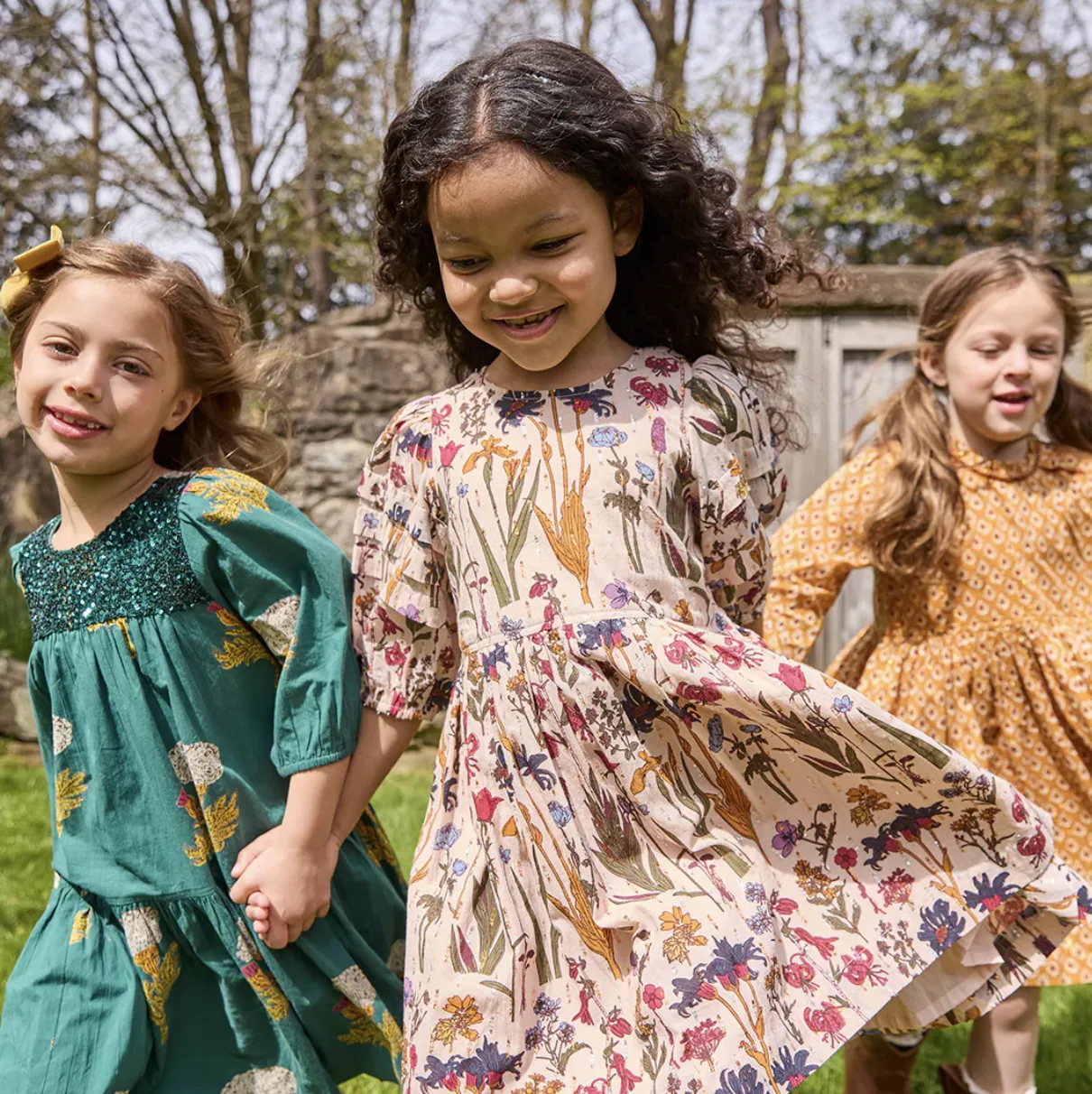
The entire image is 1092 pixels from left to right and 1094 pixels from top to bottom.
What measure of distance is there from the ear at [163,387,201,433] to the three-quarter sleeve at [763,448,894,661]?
1.18 meters

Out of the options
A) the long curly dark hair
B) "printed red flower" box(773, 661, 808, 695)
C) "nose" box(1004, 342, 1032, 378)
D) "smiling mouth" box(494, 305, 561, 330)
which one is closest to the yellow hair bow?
the long curly dark hair

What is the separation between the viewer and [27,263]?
1.91 meters

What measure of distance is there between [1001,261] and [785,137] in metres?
10.6

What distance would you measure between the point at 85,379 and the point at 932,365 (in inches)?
70.5

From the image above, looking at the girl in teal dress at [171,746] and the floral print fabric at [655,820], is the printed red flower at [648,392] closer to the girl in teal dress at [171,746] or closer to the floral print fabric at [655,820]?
the floral print fabric at [655,820]

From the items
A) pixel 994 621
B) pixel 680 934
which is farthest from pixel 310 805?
pixel 994 621

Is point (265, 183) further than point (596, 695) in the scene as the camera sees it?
Yes

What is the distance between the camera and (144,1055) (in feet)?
5.68

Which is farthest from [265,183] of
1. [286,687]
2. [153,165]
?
[286,687]

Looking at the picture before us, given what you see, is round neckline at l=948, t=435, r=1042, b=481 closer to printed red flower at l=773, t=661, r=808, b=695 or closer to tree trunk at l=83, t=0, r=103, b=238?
printed red flower at l=773, t=661, r=808, b=695

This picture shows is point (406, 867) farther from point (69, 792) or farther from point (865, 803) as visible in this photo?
point (865, 803)

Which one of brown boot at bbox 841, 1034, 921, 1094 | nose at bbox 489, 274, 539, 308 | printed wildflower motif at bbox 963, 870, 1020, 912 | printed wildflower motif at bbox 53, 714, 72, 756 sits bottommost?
brown boot at bbox 841, 1034, 921, 1094

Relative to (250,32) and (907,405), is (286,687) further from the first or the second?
(250,32)

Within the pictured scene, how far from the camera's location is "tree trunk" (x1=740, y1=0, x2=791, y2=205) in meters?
11.7
